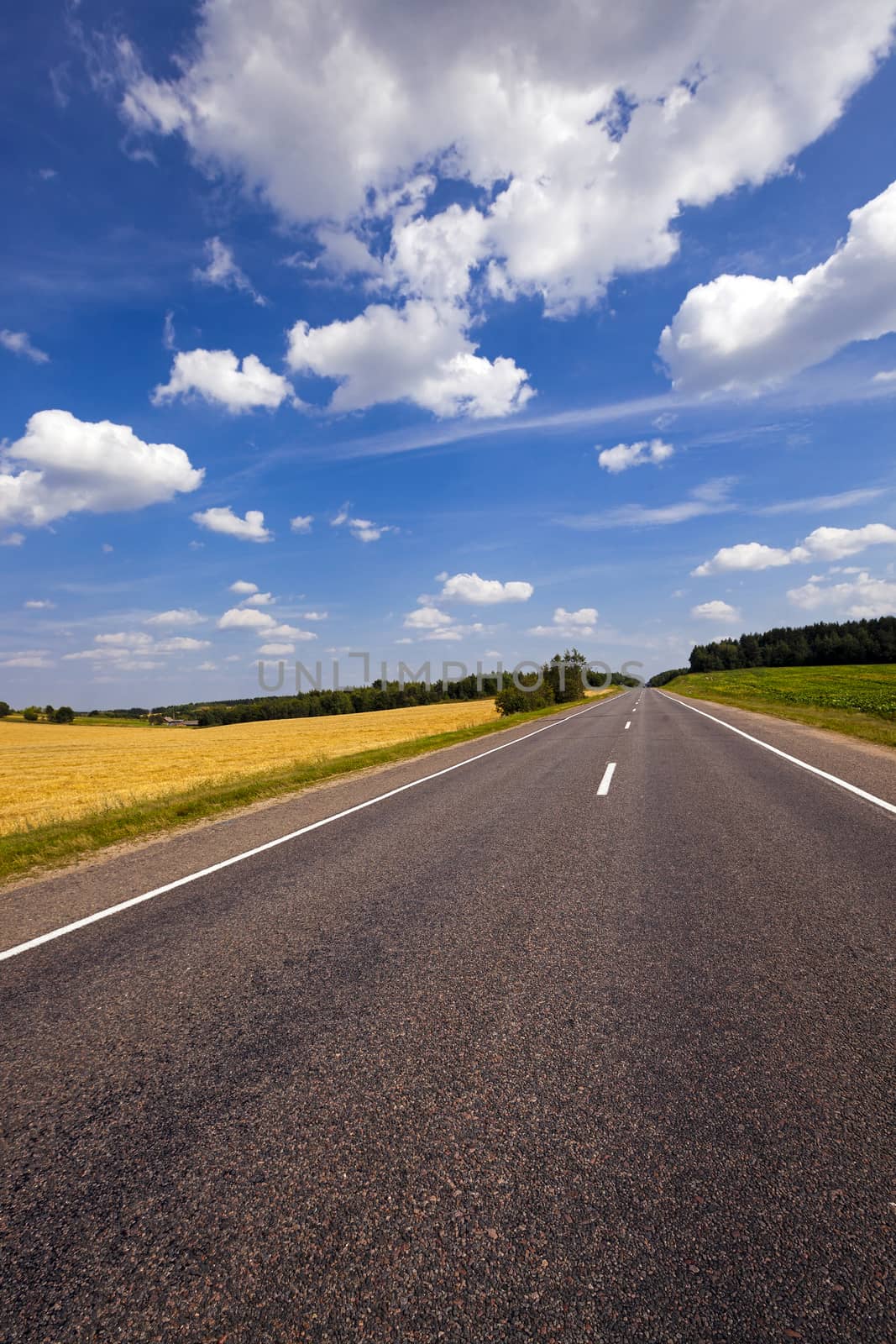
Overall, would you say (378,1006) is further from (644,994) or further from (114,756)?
(114,756)

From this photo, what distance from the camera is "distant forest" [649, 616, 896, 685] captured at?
10288cm

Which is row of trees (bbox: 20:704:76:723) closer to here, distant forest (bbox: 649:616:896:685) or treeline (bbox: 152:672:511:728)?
treeline (bbox: 152:672:511:728)

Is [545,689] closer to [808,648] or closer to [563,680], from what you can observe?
[563,680]

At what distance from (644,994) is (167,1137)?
8.18ft

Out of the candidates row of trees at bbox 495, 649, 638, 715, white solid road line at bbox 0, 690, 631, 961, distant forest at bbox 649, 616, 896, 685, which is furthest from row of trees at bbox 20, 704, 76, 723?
distant forest at bbox 649, 616, 896, 685

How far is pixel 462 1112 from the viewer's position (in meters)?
2.65

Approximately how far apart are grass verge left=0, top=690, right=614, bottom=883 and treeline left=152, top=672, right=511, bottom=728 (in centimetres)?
7361

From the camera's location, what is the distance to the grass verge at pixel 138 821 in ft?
25.7

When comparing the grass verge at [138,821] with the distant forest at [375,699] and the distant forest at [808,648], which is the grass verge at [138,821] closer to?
the distant forest at [375,699]

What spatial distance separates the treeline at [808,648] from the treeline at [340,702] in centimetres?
5742

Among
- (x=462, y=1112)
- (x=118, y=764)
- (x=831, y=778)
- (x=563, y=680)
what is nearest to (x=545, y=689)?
(x=563, y=680)

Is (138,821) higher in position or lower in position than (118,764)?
higher

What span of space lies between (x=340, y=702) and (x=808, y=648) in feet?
285

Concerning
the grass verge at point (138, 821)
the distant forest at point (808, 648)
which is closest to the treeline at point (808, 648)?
the distant forest at point (808, 648)
